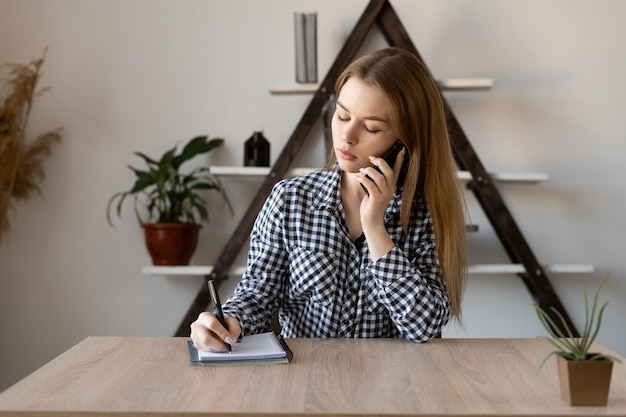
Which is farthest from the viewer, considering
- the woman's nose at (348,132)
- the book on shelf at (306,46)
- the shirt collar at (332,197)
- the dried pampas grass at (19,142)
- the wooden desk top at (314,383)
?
the dried pampas grass at (19,142)

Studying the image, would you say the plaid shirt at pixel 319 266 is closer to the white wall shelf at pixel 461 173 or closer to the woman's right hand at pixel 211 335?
the woman's right hand at pixel 211 335

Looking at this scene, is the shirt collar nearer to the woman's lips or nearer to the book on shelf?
the woman's lips

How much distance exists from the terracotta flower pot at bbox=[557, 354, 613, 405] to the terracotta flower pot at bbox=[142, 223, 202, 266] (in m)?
2.21

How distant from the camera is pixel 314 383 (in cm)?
137

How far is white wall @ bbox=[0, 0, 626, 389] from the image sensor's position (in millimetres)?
3438

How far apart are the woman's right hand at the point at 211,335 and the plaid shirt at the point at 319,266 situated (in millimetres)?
236

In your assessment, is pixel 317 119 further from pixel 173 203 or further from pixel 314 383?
pixel 314 383

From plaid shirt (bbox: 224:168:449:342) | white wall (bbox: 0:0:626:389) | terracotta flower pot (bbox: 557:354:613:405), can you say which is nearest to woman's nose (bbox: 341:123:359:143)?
plaid shirt (bbox: 224:168:449:342)

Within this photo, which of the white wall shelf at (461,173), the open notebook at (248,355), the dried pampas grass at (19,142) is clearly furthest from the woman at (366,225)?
the dried pampas grass at (19,142)

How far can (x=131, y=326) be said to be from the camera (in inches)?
138

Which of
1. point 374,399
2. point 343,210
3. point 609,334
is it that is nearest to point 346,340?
point 343,210

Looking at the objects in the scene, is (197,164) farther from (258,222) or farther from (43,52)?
(258,222)

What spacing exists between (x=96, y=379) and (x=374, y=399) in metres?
0.48

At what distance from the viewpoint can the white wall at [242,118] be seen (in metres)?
3.44
